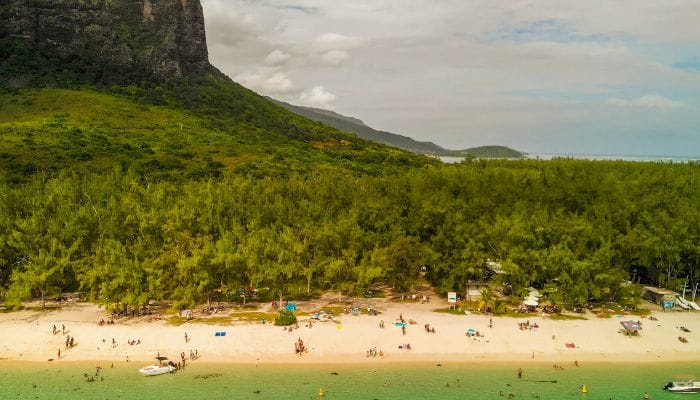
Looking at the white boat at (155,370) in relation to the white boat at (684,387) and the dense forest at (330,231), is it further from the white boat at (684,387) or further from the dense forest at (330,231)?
the white boat at (684,387)

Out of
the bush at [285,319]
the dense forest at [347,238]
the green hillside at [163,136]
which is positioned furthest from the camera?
the green hillside at [163,136]

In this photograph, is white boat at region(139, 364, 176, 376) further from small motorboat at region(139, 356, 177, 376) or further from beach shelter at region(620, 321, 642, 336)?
beach shelter at region(620, 321, 642, 336)

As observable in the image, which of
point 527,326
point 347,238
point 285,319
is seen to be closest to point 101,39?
point 347,238

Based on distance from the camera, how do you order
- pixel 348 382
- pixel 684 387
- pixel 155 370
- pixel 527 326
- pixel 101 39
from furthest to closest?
pixel 101 39 → pixel 527 326 → pixel 155 370 → pixel 348 382 → pixel 684 387

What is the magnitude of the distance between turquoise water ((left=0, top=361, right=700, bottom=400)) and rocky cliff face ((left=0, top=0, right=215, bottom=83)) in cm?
13803

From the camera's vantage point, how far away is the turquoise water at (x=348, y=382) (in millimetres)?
44531

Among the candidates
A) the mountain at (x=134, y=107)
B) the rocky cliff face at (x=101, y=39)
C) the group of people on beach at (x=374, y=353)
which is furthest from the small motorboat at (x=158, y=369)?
the rocky cliff face at (x=101, y=39)

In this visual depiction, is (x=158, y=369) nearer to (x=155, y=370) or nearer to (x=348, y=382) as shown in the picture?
(x=155, y=370)

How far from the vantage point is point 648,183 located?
265ft

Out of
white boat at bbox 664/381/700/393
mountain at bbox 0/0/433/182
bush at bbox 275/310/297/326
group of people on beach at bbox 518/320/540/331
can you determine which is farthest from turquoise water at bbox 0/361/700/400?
mountain at bbox 0/0/433/182

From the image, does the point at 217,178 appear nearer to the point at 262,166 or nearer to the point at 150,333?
the point at 262,166

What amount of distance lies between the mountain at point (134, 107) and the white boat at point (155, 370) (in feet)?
217

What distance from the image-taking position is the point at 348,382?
153ft

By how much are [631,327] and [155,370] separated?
4803cm
